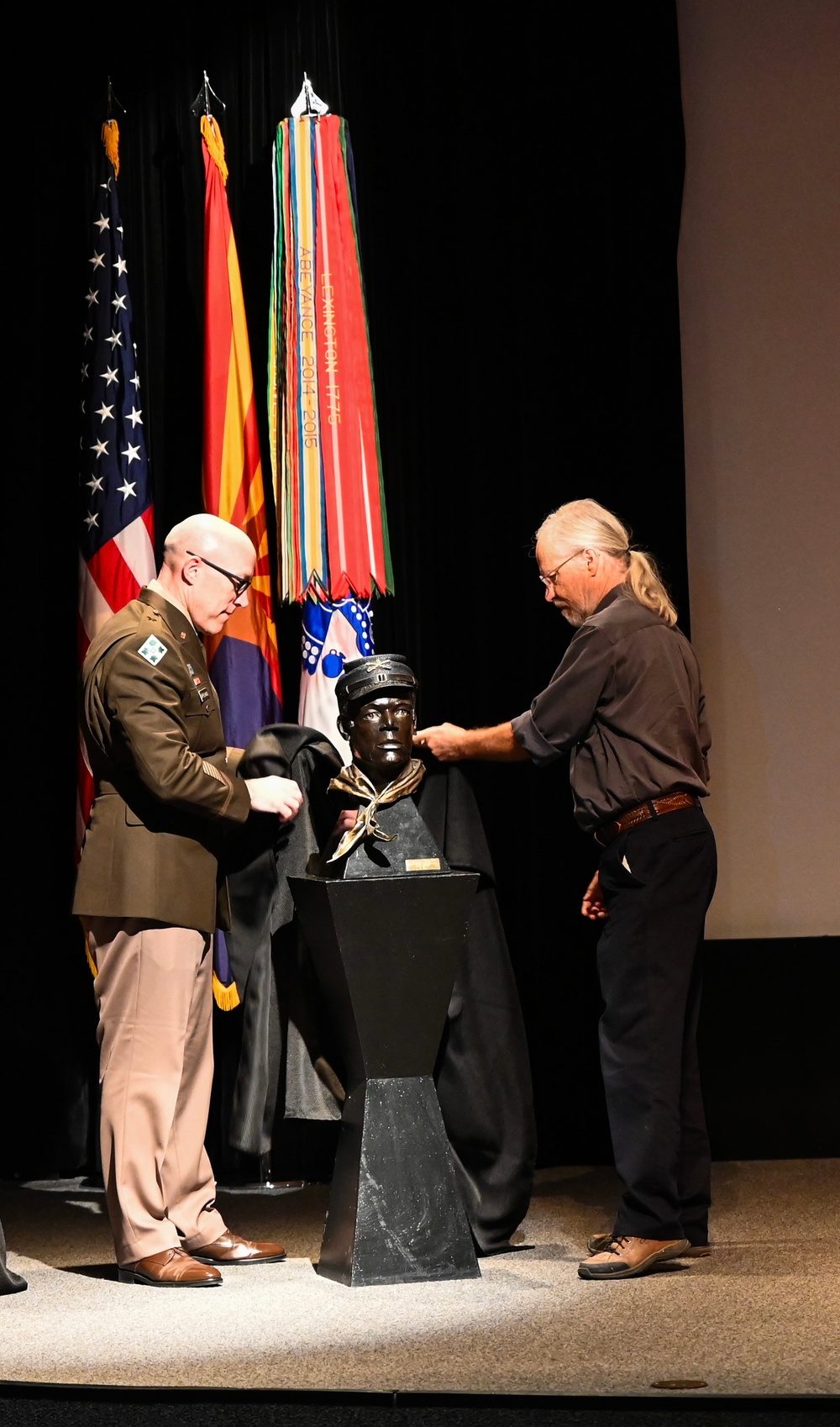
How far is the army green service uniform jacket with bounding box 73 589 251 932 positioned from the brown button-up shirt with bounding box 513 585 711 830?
2.24ft

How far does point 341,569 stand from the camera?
161 inches

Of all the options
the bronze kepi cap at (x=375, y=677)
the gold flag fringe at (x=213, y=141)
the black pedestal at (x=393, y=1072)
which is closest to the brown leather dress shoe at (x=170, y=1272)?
the black pedestal at (x=393, y=1072)

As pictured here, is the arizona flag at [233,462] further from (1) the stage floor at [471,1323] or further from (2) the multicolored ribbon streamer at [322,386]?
(1) the stage floor at [471,1323]

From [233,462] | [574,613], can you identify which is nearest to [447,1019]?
[574,613]

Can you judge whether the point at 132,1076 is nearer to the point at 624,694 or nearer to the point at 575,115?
the point at 624,694

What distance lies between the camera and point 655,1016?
3.11 m

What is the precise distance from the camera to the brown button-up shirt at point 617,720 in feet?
10.5

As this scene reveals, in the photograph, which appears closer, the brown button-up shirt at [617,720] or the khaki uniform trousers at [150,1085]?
the khaki uniform trousers at [150,1085]

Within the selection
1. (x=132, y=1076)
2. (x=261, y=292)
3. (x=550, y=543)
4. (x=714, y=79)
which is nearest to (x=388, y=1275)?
(x=132, y=1076)

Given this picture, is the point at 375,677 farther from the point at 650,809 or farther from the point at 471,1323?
the point at 471,1323

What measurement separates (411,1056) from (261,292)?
2.55 metres

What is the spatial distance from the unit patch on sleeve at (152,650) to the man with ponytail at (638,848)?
22.9 inches

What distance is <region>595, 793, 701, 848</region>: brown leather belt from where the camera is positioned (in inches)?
125

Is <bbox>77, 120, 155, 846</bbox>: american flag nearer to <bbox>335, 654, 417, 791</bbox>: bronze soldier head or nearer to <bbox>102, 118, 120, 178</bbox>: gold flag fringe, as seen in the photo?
<bbox>102, 118, 120, 178</bbox>: gold flag fringe
